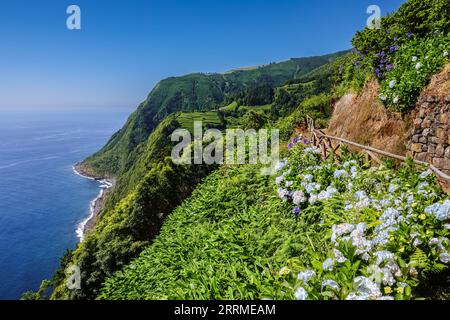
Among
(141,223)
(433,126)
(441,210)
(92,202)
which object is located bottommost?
(92,202)

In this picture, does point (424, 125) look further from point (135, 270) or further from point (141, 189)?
point (141, 189)

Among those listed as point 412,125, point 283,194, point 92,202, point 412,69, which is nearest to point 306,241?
point 283,194

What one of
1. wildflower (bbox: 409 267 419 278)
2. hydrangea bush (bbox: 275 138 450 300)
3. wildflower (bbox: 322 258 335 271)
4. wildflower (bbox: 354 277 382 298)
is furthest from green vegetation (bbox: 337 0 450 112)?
wildflower (bbox: 354 277 382 298)

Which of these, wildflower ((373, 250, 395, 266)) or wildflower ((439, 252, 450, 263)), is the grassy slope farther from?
wildflower ((439, 252, 450, 263))

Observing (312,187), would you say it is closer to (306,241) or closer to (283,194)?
(283,194)
